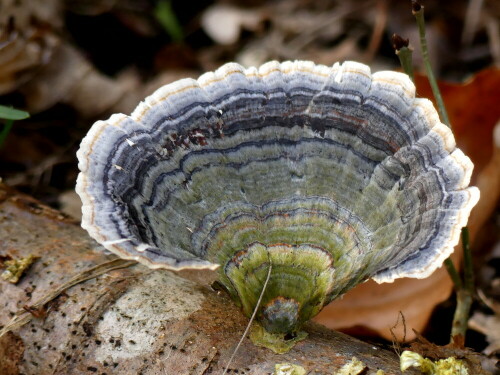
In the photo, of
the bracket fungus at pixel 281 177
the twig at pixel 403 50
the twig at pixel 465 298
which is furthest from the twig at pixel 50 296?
the twig at pixel 465 298

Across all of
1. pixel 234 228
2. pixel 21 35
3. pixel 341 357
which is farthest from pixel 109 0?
pixel 341 357

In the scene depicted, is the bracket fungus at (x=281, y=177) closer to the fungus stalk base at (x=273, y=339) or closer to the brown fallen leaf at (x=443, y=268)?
the fungus stalk base at (x=273, y=339)

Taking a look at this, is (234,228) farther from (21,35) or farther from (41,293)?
(21,35)

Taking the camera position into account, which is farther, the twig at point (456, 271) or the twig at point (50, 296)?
the twig at point (456, 271)

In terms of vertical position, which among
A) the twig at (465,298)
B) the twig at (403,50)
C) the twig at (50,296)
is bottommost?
the twig at (50,296)

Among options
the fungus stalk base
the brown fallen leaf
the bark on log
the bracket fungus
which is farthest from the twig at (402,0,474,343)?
the fungus stalk base

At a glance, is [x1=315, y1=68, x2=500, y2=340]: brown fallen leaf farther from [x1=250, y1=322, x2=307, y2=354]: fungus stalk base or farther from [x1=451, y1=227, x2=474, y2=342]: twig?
[x1=250, y1=322, x2=307, y2=354]: fungus stalk base
